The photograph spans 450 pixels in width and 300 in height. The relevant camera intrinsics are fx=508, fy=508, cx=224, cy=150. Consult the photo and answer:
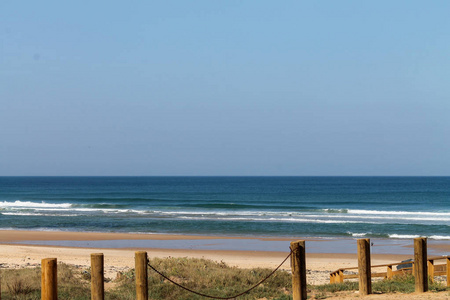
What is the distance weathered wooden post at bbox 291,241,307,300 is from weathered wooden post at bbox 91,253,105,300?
10.1 ft

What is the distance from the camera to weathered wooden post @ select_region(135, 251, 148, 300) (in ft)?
25.3

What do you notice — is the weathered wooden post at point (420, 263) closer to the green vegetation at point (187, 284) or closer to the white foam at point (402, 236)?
the green vegetation at point (187, 284)

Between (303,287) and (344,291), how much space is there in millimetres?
2548

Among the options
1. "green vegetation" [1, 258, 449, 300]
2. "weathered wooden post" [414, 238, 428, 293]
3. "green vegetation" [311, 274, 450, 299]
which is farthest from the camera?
"green vegetation" [1, 258, 449, 300]

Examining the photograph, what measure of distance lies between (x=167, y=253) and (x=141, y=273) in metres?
15.6

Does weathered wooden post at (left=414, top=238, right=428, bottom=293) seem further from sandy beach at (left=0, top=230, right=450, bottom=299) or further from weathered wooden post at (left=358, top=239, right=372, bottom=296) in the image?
sandy beach at (left=0, top=230, right=450, bottom=299)

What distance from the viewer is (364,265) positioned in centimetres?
875

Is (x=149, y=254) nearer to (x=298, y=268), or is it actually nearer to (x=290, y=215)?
(x=298, y=268)

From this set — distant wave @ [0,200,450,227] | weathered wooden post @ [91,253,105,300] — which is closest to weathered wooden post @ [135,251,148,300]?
weathered wooden post @ [91,253,105,300]

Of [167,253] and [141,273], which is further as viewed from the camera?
[167,253]

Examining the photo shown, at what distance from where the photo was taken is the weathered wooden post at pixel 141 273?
25.3ft

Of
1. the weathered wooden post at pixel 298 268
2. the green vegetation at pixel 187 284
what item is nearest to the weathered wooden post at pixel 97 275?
the green vegetation at pixel 187 284

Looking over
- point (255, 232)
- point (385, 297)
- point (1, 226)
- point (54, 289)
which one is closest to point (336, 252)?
point (255, 232)

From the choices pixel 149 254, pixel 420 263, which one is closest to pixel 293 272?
pixel 420 263
